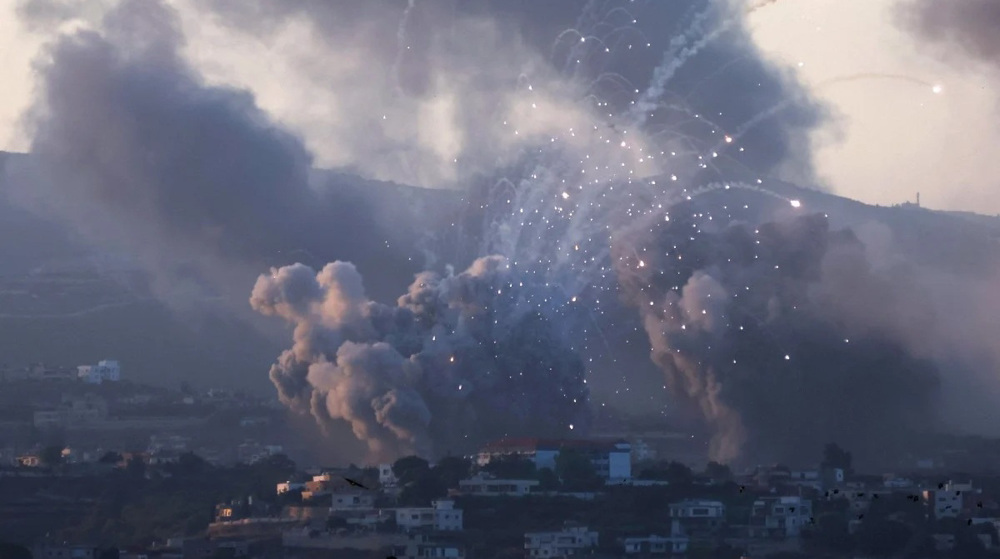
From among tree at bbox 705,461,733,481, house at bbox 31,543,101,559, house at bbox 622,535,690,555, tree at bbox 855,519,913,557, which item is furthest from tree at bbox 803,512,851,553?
house at bbox 31,543,101,559

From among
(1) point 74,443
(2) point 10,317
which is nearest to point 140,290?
(2) point 10,317

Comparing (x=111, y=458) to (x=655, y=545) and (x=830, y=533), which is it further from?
(x=830, y=533)

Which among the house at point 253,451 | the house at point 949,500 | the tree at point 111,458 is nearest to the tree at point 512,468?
the house at point 949,500

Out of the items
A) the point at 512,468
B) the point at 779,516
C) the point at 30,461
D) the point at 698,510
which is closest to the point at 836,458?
the point at 779,516

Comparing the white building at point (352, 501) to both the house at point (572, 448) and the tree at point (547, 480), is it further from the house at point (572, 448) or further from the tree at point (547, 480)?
the house at point (572, 448)

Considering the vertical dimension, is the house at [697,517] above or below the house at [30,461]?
below

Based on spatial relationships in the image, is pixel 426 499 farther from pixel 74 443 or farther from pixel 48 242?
pixel 48 242
